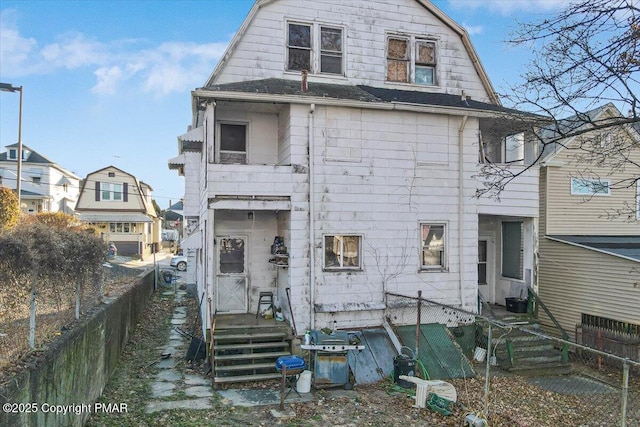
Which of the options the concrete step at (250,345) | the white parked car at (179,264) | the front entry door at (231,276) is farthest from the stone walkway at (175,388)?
the white parked car at (179,264)

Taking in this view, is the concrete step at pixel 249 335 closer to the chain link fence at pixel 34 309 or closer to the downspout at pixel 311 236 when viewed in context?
the downspout at pixel 311 236

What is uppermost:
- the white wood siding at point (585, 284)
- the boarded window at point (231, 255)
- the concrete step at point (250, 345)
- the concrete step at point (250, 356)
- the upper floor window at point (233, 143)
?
the upper floor window at point (233, 143)

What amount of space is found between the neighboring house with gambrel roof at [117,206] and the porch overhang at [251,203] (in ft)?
107

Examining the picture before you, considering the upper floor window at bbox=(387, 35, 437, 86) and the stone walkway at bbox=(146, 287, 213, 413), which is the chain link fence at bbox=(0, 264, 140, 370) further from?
the upper floor window at bbox=(387, 35, 437, 86)

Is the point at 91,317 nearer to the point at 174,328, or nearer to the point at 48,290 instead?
the point at 48,290

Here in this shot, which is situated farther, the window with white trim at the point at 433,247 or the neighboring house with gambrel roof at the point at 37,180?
the neighboring house with gambrel roof at the point at 37,180

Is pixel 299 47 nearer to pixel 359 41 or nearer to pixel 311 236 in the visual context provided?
pixel 359 41

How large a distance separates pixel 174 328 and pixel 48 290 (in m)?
8.94

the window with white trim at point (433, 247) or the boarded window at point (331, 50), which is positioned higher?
the boarded window at point (331, 50)

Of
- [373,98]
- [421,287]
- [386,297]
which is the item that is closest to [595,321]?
[421,287]

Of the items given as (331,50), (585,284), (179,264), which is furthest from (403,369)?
(179,264)

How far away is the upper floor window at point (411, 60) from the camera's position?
12.6m

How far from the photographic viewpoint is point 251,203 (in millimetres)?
10141

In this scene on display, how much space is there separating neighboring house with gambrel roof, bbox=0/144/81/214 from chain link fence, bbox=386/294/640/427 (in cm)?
4412
